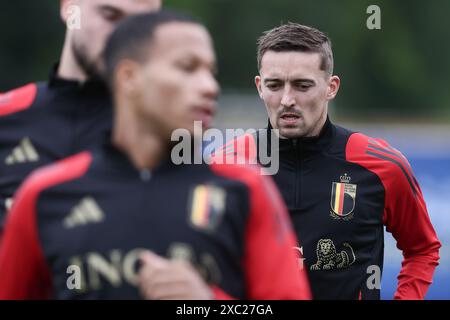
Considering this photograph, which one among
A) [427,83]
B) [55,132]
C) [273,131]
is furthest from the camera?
[427,83]

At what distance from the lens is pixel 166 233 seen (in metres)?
3.11

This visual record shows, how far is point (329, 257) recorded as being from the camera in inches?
212

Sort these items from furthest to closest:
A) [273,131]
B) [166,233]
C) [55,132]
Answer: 1. [273,131]
2. [55,132]
3. [166,233]

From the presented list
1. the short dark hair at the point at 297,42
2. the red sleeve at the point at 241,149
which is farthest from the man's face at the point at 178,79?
the short dark hair at the point at 297,42

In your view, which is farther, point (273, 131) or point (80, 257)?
point (273, 131)

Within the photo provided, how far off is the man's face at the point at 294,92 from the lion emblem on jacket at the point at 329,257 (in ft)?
2.18

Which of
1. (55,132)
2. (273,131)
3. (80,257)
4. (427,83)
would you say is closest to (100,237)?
(80,257)

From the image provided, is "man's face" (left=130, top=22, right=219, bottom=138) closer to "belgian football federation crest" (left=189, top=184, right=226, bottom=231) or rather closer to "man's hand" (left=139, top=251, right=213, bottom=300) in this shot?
"belgian football federation crest" (left=189, top=184, right=226, bottom=231)

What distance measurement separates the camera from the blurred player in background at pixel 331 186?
5445 millimetres

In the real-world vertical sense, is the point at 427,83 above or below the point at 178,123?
below

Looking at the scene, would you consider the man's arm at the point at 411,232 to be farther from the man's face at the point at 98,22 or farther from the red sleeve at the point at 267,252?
the red sleeve at the point at 267,252

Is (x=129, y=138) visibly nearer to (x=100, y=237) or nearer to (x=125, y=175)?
(x=125, y=175)

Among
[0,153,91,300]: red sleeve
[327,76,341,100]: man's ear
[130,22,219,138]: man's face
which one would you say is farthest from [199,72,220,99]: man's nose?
[327,76,341,100]: man's ear

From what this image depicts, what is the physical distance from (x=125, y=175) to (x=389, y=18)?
28141 millimetres
